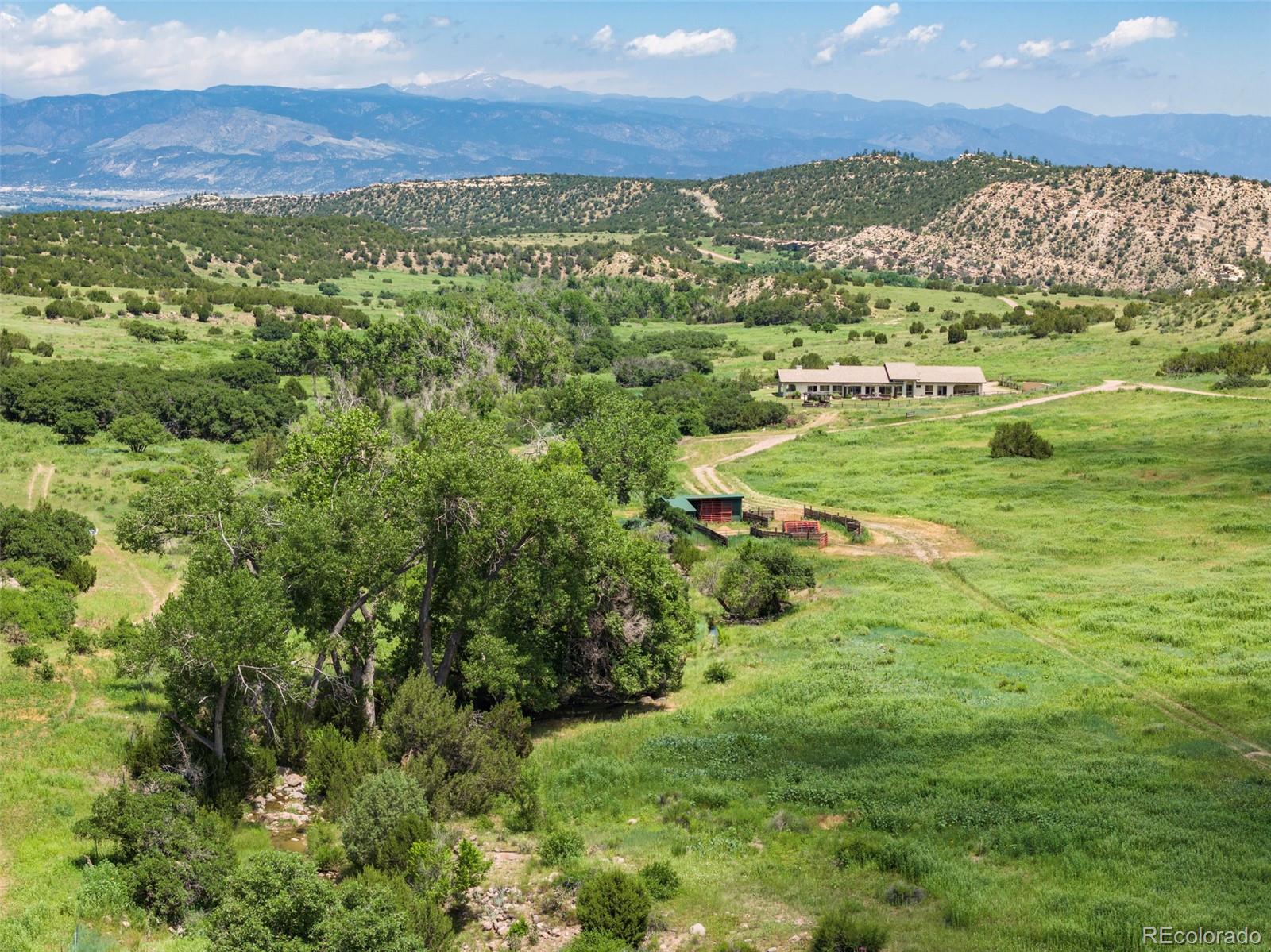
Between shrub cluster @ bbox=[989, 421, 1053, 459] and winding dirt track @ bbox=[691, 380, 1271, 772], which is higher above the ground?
shrub cluster @ bbox=[989, 421, 1053, 459]

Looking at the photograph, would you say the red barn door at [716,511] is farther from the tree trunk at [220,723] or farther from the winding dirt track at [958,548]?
the tree trunk at [220,723]

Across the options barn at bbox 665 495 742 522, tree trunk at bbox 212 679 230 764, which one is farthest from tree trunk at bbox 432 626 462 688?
barn at bbox 665 495 742 522

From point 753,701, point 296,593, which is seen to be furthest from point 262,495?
point 753,701

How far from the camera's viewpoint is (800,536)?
47.9 m

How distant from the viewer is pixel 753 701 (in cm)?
2964

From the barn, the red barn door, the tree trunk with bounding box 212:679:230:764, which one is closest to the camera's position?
the tree trunk with bounding box 212:679:230:764

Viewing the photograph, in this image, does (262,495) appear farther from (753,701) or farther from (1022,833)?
(1022,833)

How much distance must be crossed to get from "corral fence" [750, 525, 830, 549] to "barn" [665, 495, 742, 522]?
3794mm

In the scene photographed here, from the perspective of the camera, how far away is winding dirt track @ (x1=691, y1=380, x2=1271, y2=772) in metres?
26.1

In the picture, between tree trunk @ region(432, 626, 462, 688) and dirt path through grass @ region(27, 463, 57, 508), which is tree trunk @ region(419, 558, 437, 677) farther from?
dirt path through grass @ region(27, 463, 57, 508)

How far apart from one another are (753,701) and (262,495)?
14185 millimetres

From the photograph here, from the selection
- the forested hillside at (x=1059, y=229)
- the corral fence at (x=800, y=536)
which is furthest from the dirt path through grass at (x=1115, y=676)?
the forested hillside at (x=1059, y=229)

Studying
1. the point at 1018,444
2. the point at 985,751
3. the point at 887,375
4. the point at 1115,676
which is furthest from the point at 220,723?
the point at 887,375

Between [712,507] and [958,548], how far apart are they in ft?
38.6
